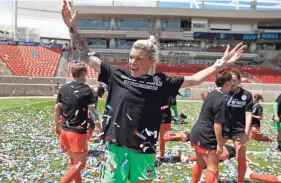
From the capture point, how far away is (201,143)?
5.34m

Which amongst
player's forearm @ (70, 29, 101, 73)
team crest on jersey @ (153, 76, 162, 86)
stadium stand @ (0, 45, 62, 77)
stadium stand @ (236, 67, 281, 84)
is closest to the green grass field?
player's forearm @ (70, 29, 101, 73)

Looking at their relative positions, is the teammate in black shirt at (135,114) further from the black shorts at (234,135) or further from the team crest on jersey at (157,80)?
the black shorts at (234,135)

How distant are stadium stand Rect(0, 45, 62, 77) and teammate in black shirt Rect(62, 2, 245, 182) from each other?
120ft

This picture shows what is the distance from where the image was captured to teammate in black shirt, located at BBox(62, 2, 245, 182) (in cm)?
347

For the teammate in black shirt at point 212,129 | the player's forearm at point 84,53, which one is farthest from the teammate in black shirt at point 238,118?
the player's forearm at point 84,53

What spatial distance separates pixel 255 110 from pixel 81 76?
25.3 feet

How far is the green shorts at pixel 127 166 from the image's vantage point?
3467 millimetres

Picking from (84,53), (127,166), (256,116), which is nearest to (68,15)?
(84,53)

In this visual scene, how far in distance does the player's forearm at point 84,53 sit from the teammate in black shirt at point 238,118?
2.86 m

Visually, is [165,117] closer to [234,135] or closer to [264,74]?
[234,135]

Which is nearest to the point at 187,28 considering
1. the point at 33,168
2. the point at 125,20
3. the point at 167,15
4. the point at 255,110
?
the point at 167,15

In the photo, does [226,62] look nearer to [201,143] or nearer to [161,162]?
[201,143]

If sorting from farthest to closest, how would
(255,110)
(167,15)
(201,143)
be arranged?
(167,15)
(255,110)
(201,143)

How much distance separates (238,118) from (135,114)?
9.89 feet
